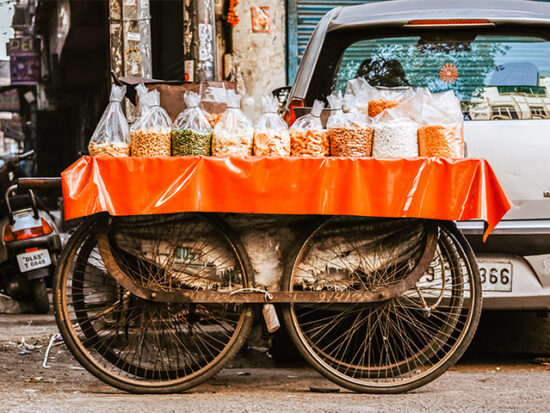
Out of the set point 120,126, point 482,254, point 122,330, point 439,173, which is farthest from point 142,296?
point 482,254

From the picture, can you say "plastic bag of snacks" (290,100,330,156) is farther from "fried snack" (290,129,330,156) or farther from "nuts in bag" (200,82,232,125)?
"nuts in bag" (200,82,232,125)

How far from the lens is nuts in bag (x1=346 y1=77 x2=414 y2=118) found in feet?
12.5

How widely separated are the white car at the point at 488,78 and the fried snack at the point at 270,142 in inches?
34.2

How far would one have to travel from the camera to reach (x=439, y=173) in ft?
11.5

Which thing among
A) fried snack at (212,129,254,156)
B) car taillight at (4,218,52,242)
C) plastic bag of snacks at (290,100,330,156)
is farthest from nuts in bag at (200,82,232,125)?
car taillight at (4,218,52,242)

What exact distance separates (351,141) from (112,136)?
1123 millimetres

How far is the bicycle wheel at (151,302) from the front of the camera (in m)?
3.63

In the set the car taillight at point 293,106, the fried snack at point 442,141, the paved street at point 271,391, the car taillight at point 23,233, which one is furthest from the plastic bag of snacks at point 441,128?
the car taillight at point 23,233

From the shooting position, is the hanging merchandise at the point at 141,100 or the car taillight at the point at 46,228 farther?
the car taillight at the point at 46,228

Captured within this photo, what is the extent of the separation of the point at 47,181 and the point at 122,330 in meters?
0.86

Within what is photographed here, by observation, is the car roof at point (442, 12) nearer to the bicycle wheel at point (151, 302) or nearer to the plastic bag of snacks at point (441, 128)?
the plastic bag of snacks at point (441, 128)

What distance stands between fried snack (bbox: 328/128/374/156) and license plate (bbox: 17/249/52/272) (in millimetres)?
A: 4096

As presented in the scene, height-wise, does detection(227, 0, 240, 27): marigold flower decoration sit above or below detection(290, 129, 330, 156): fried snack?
above

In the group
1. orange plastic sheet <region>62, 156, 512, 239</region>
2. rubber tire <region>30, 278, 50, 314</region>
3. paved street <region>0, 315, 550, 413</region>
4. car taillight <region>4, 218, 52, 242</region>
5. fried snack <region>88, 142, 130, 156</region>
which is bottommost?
rubber tire <region>30, 278, 50, 314</region>
